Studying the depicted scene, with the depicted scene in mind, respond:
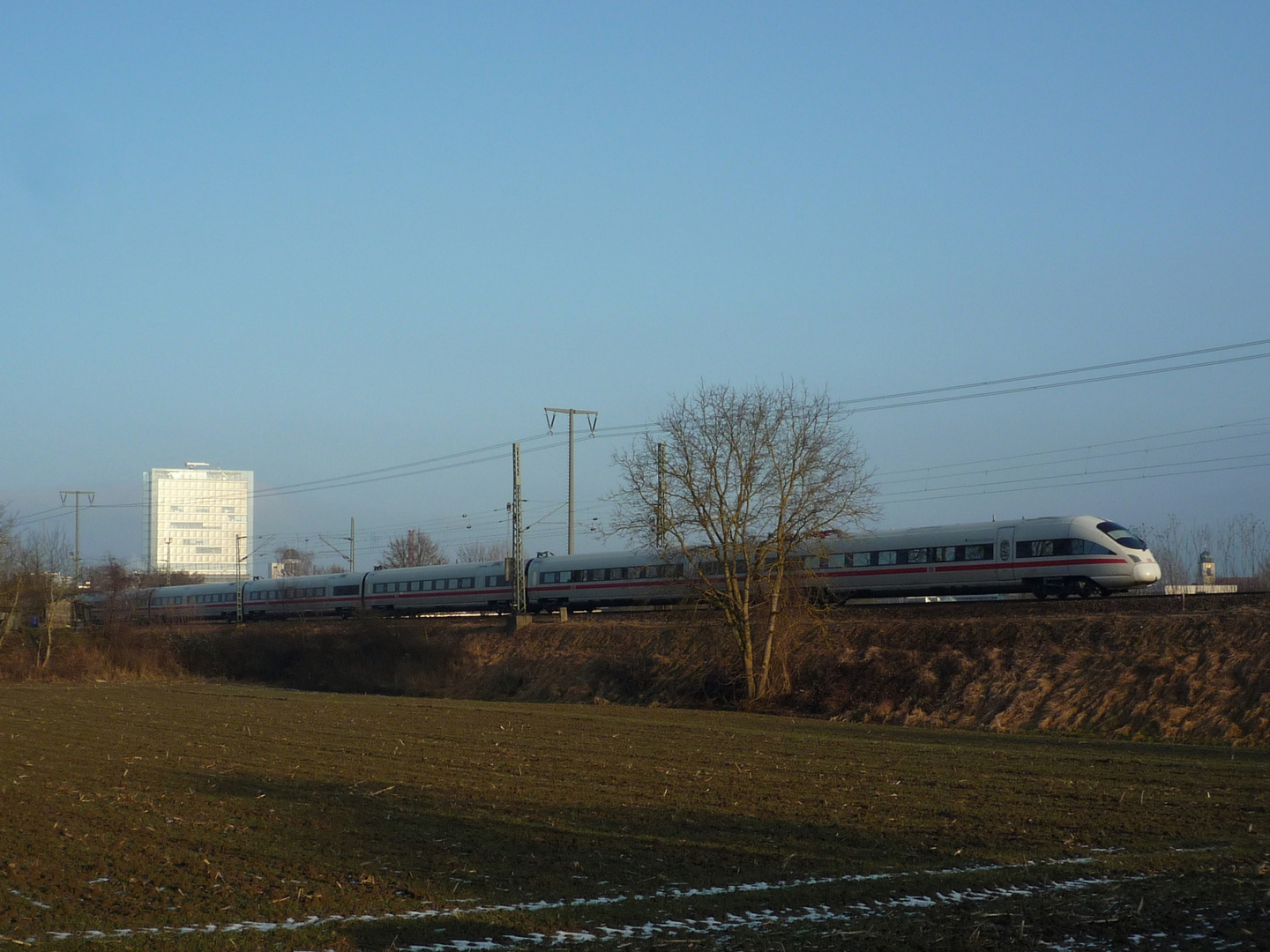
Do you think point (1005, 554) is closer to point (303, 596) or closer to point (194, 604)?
point (303, 596)

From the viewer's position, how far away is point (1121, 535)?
39.9 m

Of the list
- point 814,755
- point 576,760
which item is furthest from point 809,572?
point 576,760

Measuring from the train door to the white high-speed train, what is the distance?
3cm

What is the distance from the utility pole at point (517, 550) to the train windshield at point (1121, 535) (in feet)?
74.2

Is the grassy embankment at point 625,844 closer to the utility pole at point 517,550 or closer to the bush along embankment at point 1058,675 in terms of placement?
the bush along embankment at point 1058,675

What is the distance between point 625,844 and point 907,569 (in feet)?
104

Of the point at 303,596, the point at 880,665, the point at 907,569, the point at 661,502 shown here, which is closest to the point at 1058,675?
the point at 880,665

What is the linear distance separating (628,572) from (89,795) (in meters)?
36.8

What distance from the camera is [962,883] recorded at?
11461 millimetres

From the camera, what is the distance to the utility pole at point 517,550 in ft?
165

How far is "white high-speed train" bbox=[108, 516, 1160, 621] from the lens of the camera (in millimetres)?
39906

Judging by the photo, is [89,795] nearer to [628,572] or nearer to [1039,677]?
[1039,677]

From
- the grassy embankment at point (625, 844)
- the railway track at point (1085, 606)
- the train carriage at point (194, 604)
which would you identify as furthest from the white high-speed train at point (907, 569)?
the train carriage at point (194, 604)

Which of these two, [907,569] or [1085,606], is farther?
[907,569]
